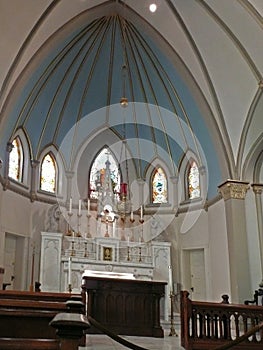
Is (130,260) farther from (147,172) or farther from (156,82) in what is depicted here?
(156,82)

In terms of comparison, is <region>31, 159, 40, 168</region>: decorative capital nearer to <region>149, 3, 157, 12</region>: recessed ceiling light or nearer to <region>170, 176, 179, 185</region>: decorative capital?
<region>170, 176, 179, 185</region>: decorative capital

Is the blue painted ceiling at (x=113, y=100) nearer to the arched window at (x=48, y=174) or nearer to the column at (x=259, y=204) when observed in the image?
the arched window at (x=48, y=174)

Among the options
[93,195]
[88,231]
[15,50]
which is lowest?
[88,231]

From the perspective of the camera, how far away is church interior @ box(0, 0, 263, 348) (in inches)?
520

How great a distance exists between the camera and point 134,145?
1862 centimetres

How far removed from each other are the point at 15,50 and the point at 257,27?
21.0 feet

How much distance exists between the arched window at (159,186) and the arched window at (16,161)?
5314 millimetres

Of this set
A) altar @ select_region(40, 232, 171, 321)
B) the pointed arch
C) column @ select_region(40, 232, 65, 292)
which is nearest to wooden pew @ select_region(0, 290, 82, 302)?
altar @ select_region(40, 232, 171, 321)

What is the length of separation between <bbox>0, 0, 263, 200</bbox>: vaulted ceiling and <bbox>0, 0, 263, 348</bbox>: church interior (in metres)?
0.04

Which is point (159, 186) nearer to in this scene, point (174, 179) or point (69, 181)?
point (174, 179)

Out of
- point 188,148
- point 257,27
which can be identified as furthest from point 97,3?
point 188,148

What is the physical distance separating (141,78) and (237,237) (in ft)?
22.2

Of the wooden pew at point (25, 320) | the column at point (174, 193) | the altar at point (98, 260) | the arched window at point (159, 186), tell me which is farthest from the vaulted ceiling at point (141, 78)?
the wooden pew at point (25, 320)

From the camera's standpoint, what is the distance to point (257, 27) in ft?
39.3
